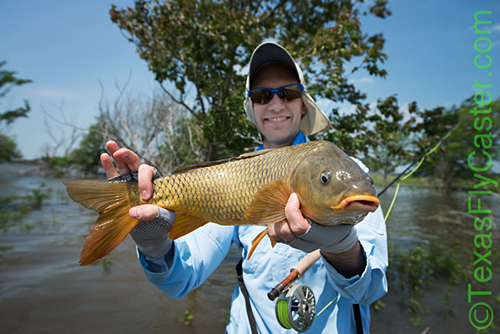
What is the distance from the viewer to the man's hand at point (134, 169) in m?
1.37

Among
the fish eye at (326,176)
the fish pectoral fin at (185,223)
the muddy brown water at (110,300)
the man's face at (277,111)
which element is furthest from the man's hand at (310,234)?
the muddy brown water at (110,300)

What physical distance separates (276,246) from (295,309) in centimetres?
45

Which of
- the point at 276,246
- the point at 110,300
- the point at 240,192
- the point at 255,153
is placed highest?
the point at 255,153

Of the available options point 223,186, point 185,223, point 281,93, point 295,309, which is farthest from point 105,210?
point 281,93

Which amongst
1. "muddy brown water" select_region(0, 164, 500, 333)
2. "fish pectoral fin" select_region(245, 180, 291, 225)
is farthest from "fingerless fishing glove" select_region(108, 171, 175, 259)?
"muddy brown water" select_region(0, 164, 500, 333)

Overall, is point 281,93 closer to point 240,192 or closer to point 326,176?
point 240,192

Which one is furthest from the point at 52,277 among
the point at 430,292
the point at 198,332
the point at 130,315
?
the point at 430,292

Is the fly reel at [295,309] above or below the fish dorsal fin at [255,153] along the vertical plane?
below

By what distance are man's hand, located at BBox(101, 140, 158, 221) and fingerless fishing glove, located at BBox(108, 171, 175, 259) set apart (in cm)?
5

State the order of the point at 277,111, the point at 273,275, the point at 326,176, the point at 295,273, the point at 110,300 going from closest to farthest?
the point at 326,176
the point at 295,273
the point at 273,275
the point at 277,111
the point at 110,300

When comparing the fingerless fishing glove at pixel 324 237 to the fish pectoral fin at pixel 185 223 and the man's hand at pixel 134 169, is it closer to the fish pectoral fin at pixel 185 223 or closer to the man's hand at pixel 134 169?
the fish pectoral fin at pixel 185 223

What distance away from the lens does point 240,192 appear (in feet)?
4.64

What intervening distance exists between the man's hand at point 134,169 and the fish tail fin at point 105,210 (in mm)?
102

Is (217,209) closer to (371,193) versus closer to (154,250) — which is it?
(154,250)
